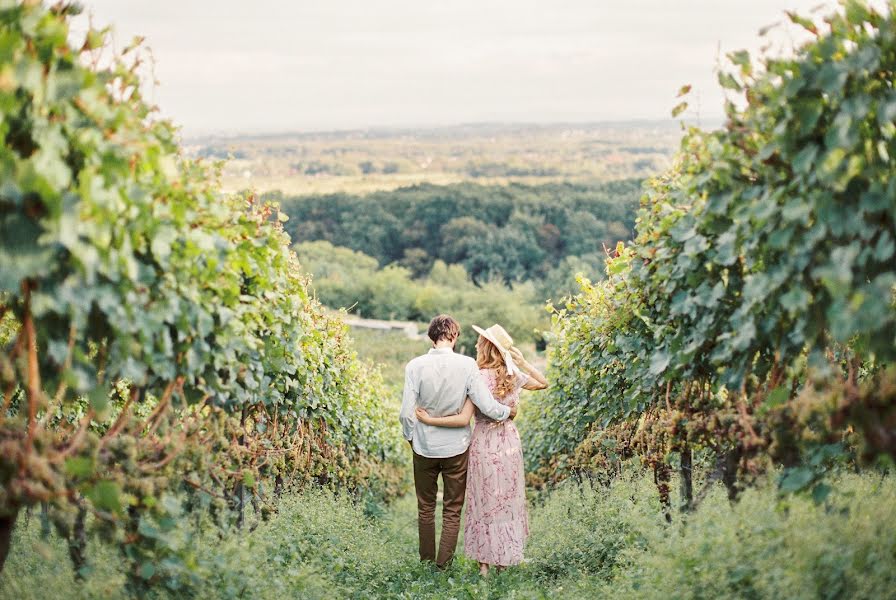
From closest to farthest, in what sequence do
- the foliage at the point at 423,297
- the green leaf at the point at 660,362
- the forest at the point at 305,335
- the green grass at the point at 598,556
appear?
the forest at the point at 305,335
the green grass at the point at 598,556
the green leaf at the point at 660,362
the foliage at the point at 423,297

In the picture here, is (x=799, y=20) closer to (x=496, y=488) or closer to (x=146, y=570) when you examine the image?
(x=146, y=570)

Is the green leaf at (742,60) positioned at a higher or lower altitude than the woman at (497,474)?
higher

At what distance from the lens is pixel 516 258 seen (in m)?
81.2

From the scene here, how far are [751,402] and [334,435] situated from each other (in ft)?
15.6

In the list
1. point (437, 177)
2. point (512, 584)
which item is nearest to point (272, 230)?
point (512, 584)

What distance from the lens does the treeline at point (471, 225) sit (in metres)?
82.0

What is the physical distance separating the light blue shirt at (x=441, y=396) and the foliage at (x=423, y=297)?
139 ft

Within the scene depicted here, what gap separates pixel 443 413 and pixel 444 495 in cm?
68

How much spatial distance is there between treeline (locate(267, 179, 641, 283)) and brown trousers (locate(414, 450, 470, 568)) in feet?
241

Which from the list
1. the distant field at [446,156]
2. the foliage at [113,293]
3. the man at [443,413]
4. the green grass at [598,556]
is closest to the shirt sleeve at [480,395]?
the man at [443,413]

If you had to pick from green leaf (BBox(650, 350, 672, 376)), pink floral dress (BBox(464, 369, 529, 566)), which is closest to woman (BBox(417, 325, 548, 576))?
pink floral dress (BBox(464, 369, 529, 566))

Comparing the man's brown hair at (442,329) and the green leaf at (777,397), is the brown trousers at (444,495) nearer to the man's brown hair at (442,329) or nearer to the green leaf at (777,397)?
the man's brown hair at (442,329)

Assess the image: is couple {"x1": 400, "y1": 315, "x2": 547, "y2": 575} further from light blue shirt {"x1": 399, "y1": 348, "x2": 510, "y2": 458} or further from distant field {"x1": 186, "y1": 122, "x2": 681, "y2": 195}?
distant field {"x1": 186, "y1": 122, "x2": 681, "y2": 195}

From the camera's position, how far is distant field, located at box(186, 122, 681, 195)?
115125mm
